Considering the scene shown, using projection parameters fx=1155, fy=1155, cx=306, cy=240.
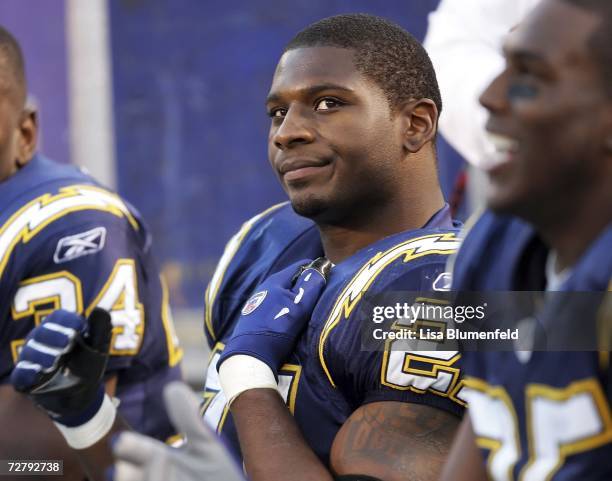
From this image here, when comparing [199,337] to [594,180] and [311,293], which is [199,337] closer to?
[311,293]

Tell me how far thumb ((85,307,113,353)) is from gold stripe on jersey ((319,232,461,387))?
636mm

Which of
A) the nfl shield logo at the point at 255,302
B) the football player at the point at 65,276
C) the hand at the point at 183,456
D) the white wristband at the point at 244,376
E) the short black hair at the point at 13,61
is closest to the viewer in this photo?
the hand at the point at 183,456

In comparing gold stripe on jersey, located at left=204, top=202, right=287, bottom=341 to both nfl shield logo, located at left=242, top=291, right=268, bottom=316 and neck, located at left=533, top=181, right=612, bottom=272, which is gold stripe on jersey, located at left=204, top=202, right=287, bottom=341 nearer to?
nfl shield logo, located at left=242, top=291, right=268, bottom=316

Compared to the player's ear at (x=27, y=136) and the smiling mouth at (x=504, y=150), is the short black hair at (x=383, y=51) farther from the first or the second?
the player's ear at (x=27, y=136)

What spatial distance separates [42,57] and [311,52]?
13.6 feet

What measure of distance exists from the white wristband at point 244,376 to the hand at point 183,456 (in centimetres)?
47

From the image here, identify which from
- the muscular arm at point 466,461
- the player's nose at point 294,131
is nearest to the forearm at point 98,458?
the player's nose at point 294,131

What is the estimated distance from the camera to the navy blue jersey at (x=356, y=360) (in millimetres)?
2043

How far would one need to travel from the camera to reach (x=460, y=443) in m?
1.70

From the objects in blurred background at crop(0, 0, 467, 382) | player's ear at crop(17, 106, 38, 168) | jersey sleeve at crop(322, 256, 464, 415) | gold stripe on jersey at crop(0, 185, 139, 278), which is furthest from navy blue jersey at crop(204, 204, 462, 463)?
blurred background at crop(0, 0, 467, 382)

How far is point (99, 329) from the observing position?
2.59 meters

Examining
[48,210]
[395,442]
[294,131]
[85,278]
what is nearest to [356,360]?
[395,442]

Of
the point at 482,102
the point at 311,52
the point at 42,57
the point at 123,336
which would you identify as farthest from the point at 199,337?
the point at 482,102

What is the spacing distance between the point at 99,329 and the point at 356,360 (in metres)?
0.74
